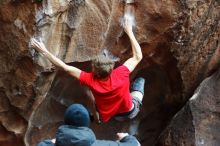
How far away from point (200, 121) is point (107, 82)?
174 cm

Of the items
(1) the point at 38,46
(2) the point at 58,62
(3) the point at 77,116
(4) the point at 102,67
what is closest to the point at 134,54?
(4) the point at 102,67

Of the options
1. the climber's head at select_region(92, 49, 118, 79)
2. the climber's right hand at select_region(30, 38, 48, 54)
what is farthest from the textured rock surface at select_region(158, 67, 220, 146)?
the climber's right hand at select_region(30, 38, 48, 54)

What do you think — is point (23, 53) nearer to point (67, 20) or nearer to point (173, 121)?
point (67, 20)

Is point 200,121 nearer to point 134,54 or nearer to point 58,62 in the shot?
point 134,54

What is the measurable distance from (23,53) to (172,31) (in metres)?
1.83

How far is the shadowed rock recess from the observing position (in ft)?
19.2

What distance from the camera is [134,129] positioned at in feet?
24.2

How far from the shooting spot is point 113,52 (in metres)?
6.33

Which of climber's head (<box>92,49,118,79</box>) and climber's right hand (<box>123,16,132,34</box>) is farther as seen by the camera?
climber's right hand (<box>123,16,132,34</box>)

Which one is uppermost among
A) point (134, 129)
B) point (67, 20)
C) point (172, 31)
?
point (67, 20)

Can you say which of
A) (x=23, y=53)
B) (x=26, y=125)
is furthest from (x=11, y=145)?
(x=23, y=53)

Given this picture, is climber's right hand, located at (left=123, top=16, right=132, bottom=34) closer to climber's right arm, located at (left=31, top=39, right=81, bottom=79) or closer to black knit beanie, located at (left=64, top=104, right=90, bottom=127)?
climber's right arm, located at (left=31, top=39, right=81, bottom=79)

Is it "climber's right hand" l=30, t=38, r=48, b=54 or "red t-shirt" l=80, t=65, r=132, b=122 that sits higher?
"climber's right hand" l=30, t=38, r=48, b=54

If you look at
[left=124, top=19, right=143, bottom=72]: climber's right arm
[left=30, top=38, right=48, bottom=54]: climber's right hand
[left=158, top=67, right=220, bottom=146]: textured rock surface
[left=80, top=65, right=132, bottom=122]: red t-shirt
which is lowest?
[left=158, top=67, right=220, bottom=146]: textured rock surface
